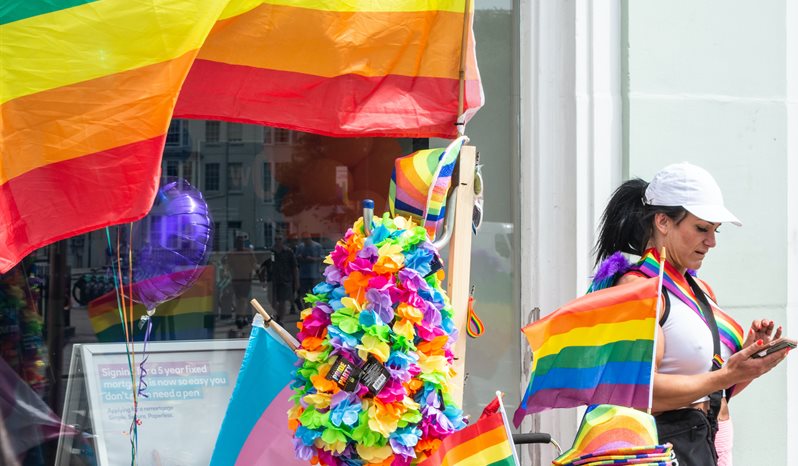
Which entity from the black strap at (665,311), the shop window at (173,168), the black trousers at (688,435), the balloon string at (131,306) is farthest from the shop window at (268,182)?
the black trousers at (688,435)

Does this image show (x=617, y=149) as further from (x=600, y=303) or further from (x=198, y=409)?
(x=198, y=409)

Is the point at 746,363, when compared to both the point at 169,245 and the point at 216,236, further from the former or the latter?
the point at 216,236

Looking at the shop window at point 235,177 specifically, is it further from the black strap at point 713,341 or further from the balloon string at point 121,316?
the black strap at point 713,341

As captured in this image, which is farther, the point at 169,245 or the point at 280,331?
the point at 169,245

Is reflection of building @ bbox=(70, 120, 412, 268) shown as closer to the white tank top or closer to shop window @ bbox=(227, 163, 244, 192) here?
shop window @ bbox=(227, 163, 244, 192)

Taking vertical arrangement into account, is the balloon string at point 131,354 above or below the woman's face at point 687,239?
below

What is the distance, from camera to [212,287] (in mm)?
4098

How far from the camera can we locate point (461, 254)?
2.93m

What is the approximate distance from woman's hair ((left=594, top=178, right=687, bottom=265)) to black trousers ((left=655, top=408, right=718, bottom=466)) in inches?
21.2

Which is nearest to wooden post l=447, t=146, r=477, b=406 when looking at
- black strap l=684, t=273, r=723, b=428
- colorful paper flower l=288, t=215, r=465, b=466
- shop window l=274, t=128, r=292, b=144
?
colorful paper flower l=288, t=215, r=465, b=466

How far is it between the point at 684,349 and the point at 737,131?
71.4 inches

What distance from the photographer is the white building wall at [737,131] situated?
421 cm

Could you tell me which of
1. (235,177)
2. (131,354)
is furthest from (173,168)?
(131,354)

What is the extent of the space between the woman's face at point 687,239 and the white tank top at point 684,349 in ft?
0.69
